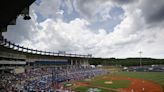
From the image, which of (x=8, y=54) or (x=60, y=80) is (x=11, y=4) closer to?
(x=8, y=54)

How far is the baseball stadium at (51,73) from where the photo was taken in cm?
2230

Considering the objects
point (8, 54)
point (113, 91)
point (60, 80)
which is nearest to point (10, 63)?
point (8, 54)

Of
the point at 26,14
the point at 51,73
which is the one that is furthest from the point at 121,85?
the point at 26,14

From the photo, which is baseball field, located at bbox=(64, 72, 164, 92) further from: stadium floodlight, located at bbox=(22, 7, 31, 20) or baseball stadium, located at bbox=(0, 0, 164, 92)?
stadium floodlight, located at bbox=(22, 7, 31, 20)

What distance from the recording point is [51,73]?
7669 cm

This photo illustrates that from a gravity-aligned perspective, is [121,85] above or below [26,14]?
below

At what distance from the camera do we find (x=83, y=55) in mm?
136750

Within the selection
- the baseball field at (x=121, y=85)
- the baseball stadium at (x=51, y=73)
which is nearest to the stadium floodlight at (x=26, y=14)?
the baseball stadium at (x=51, y=73)

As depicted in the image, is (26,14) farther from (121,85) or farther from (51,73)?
(51,73)

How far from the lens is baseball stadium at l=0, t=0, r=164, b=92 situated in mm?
22300

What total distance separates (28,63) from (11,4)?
241 ft

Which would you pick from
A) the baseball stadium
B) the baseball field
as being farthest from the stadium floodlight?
the baseball field

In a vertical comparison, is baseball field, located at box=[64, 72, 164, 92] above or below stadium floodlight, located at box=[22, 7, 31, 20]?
below

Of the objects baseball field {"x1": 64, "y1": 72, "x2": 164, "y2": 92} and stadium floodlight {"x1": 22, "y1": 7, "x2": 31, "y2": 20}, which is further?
baseball field {"x1": 64, "y1": 72, "x2": 164, "y2": 92}
